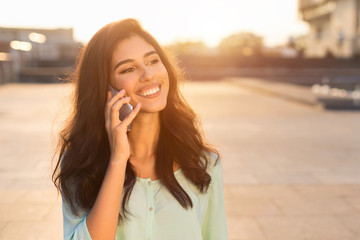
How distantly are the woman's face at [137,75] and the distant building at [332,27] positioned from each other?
58007mm

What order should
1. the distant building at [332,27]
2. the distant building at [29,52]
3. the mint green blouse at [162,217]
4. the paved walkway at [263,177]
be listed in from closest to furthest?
the mint green blouse at [162,217], the paved walkway at [263,177], the distant building at [29,52], the distant building at [332,27]

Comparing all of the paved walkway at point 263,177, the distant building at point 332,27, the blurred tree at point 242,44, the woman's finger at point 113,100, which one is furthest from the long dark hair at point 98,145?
the blurred tree at point 242,44

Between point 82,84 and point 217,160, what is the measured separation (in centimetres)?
87

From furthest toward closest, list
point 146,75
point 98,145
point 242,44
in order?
point 242,44
point 98,145
point 146,75

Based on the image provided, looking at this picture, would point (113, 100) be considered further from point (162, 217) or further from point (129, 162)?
point (162, 217)

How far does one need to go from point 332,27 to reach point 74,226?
222ft

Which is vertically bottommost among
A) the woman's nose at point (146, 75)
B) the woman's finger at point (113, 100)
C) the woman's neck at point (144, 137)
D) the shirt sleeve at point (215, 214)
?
the shirt sleeve at point (215, 214)

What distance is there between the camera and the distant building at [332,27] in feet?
184

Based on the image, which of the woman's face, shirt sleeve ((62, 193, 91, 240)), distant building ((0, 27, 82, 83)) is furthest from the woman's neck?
distant building ((0, 27, 82, 83))

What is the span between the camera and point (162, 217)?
220 centimetres

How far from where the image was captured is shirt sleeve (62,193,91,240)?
1973 mm

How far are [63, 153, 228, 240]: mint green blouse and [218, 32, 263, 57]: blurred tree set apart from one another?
6076 centimetres

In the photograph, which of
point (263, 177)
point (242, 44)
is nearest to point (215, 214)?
point (263, 177)

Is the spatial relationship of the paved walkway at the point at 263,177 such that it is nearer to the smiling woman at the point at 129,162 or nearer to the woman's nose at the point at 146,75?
the smiling woman at the point at 129,162
